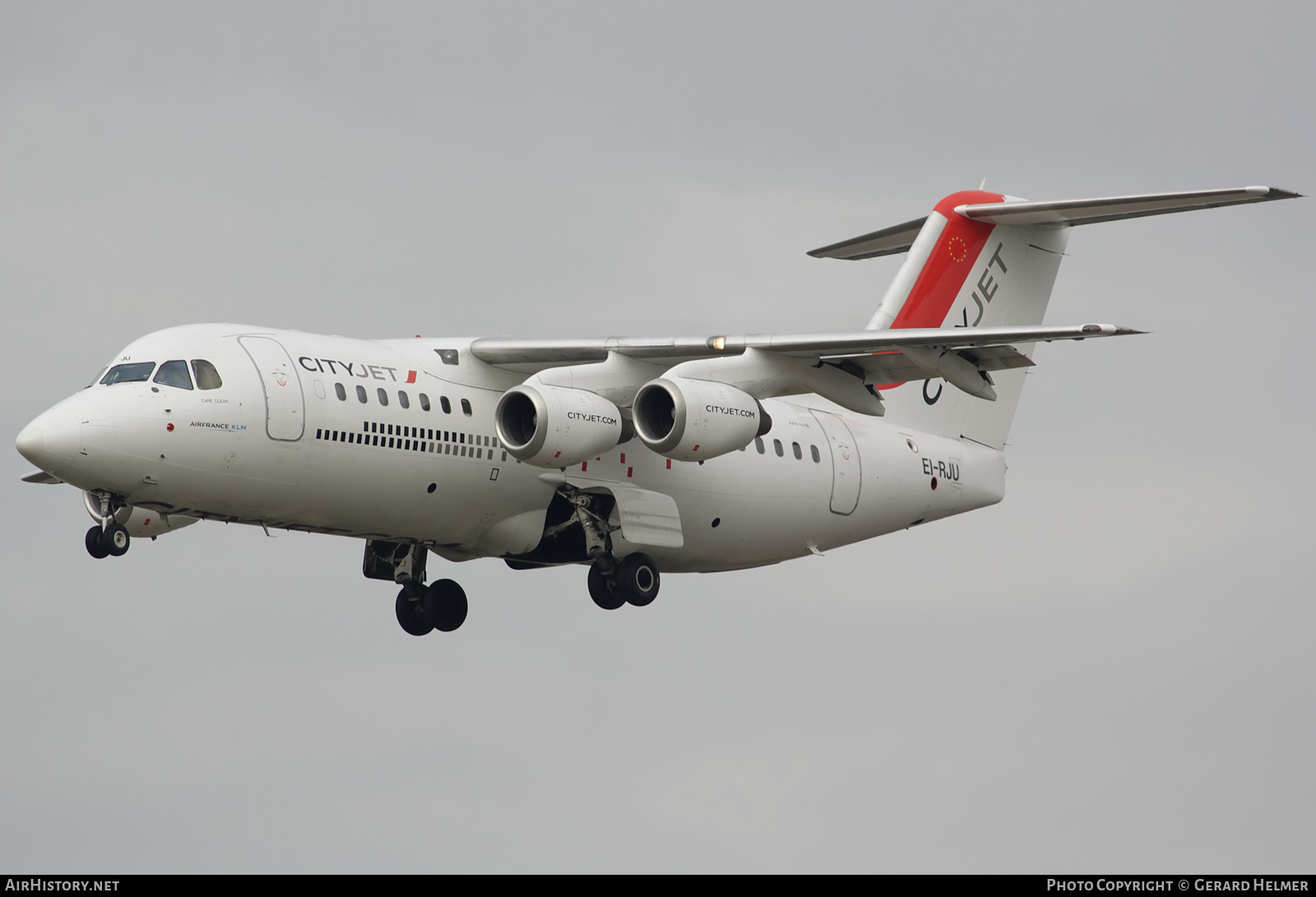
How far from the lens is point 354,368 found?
17656mm

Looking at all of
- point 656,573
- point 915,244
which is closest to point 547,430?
point 656,573

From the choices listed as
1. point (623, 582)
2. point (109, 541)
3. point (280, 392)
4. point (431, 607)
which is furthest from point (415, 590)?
point (109, 541)

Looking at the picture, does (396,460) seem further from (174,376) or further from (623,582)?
(623,582)

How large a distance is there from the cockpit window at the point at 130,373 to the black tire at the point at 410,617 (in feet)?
14.6

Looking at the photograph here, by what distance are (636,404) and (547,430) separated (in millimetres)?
931

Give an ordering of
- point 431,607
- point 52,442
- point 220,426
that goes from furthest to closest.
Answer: point 431,607 < point 220,426 < point 52,442

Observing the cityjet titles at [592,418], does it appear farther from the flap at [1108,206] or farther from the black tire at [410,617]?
the flap at [1108,206]

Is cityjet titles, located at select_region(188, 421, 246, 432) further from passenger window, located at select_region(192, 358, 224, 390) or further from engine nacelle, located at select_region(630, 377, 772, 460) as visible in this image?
engine nacelle, located at select_region(630, 377, 772, 460)

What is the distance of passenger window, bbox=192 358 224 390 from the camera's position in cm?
1673

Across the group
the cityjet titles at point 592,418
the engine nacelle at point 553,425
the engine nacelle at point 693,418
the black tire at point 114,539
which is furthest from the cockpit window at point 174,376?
the engine nacelle at point 693,418

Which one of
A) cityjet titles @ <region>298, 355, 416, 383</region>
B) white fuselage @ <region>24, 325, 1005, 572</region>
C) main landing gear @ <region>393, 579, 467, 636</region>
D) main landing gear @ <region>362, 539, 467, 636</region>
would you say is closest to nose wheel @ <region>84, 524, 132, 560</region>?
white fuselage @ <region>24, 325, 1005, 572</region>

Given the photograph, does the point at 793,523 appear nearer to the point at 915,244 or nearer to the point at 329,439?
the point at 915,244

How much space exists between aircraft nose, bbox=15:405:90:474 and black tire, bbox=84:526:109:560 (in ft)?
2.98

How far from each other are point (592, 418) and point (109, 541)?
14.2 feet
